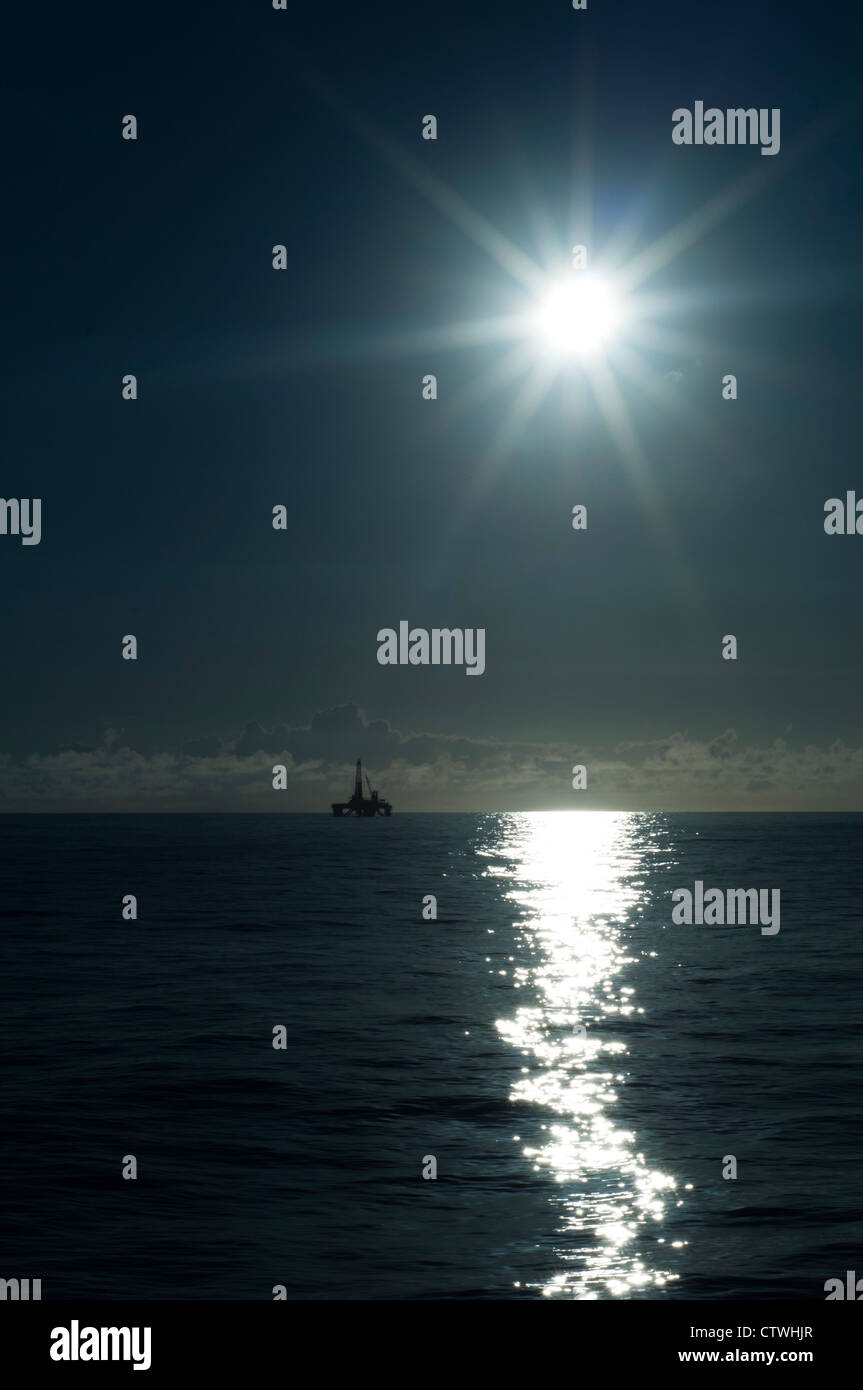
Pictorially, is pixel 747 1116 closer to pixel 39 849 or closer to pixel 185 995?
pixel 185 995

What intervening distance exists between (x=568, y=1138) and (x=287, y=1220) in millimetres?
6888

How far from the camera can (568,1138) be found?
75.8 ft

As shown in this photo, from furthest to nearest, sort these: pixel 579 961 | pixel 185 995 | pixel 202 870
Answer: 1. pixel 202 870
2. pixel 579 961
3. pixel 185 995

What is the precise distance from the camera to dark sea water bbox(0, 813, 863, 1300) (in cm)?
1664

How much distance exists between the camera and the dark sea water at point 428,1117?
1664 cm

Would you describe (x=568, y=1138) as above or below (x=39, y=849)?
below

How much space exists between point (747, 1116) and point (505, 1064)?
7.35 metres

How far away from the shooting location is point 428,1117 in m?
24.9

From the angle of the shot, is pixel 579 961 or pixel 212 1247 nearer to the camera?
pixel 212 1247

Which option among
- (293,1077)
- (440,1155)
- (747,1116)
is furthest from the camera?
(293,1077)

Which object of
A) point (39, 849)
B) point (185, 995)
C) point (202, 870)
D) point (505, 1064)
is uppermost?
point (39, 849)

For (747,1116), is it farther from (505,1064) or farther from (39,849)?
(39,849)
